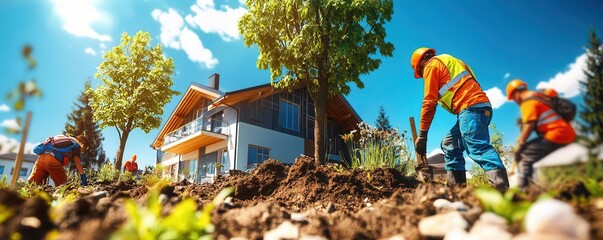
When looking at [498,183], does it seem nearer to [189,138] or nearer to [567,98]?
[567,98]

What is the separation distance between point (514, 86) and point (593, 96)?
0.29m

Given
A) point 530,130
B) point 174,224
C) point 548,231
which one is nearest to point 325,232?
point 174,224

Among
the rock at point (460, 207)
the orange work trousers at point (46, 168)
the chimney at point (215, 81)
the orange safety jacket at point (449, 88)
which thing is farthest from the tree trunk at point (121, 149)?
the rock at point (460, 207)

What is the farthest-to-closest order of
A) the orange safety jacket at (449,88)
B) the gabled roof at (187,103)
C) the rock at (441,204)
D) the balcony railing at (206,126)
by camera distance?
the gabled roof at (187,103) < the balcony railing at (206,126) < the orange safety jacket at (449,88) < the rock at (441,204)

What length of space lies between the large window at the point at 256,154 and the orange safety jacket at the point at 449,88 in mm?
14508

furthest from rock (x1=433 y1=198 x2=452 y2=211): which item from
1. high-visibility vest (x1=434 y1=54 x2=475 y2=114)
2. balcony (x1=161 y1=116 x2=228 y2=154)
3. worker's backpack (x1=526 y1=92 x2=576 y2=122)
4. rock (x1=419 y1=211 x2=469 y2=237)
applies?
balcony (x1=161 y1=116 x2=228 y2=154)

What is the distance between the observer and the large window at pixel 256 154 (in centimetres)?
1735

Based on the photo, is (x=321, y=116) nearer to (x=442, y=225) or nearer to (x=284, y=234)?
(x=284, y=234)

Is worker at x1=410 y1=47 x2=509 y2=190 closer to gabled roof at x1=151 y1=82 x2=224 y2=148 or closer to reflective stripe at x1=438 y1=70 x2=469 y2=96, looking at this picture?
reflective stripe at x1=438 y1=70 x2=469 y2=96

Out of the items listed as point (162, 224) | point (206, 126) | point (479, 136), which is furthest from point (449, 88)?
point (206, 126)

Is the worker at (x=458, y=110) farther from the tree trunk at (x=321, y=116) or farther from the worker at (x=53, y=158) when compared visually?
the worker at (x=53, y=158)

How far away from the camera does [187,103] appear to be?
21406 mm

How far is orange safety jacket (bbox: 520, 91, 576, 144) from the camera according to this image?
137cm

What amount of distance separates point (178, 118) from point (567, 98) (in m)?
23.9
